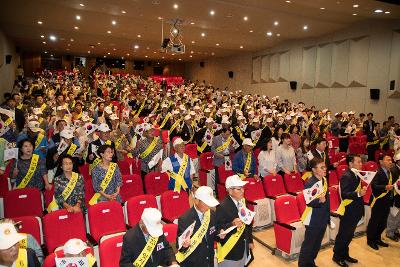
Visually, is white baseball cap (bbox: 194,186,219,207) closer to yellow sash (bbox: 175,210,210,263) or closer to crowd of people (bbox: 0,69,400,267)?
crowd of people (bbox: 0,69,400,267)

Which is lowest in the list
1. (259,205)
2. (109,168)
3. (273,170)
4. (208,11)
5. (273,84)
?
(259,205)

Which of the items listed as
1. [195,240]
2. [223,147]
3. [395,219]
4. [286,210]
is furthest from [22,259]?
[395,219]

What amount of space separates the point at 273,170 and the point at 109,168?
350 cm

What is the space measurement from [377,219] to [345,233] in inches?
43.0

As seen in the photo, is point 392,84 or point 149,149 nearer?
point 149,149

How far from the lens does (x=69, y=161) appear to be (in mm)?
4504

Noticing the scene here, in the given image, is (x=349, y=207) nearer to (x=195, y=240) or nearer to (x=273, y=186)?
(x=273, y=186)

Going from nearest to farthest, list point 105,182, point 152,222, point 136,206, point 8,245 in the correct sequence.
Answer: point 8,245, point 152,222, point 136,206, point 105,182

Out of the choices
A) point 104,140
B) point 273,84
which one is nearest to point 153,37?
point 273,84

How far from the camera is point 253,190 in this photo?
625 cm

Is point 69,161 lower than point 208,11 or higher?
lower

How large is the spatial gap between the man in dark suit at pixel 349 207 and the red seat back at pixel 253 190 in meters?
1.60

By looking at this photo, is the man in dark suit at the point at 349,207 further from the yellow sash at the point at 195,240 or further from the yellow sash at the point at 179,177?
the yellow sash at the point at 195,240

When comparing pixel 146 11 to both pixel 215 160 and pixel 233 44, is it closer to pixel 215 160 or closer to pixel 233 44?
pixel 215 160
